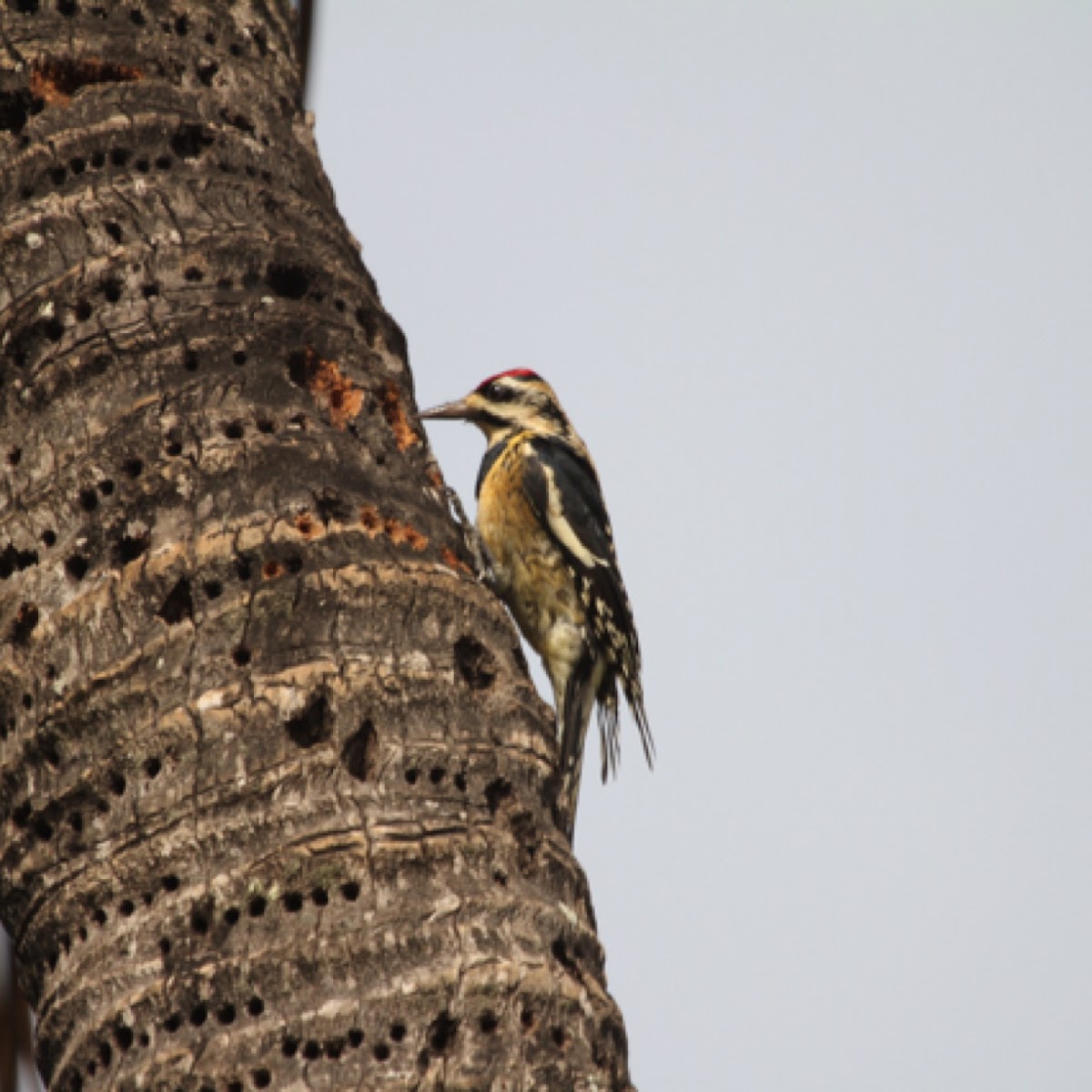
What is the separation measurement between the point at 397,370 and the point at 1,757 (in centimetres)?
141

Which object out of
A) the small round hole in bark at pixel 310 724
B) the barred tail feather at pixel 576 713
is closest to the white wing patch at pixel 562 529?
the barred tail feather at pixel 576 713

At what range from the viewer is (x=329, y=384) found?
13.8ft

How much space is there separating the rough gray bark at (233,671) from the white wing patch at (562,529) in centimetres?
265

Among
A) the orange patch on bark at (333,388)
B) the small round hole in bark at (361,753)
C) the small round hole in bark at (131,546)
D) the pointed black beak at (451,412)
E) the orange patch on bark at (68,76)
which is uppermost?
the pointed black beak at (451,412)

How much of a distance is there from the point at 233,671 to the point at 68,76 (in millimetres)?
1754

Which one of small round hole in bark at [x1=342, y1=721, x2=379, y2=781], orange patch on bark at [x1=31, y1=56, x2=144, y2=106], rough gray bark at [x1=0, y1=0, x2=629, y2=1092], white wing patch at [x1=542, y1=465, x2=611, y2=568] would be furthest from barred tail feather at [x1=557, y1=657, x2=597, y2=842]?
orange patch on bark at [x1=31, y1=56, x2=144, y2=106]

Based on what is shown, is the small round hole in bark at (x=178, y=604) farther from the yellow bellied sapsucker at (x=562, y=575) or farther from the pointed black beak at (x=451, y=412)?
the pointed black beak at (x=451, y=412)

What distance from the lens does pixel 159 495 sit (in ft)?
12.3

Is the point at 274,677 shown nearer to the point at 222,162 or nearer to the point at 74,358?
the point at 74,358

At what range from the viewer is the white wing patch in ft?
23.2

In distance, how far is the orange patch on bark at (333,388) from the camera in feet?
13.7

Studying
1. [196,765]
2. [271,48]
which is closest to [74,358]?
[196,765]

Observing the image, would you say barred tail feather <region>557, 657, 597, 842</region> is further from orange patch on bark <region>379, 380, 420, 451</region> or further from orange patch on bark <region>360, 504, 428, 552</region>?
orange patch on bark <region>360, 504, 428, 552</region>

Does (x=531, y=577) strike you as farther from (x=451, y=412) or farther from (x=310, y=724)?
(x=310, y=724)
